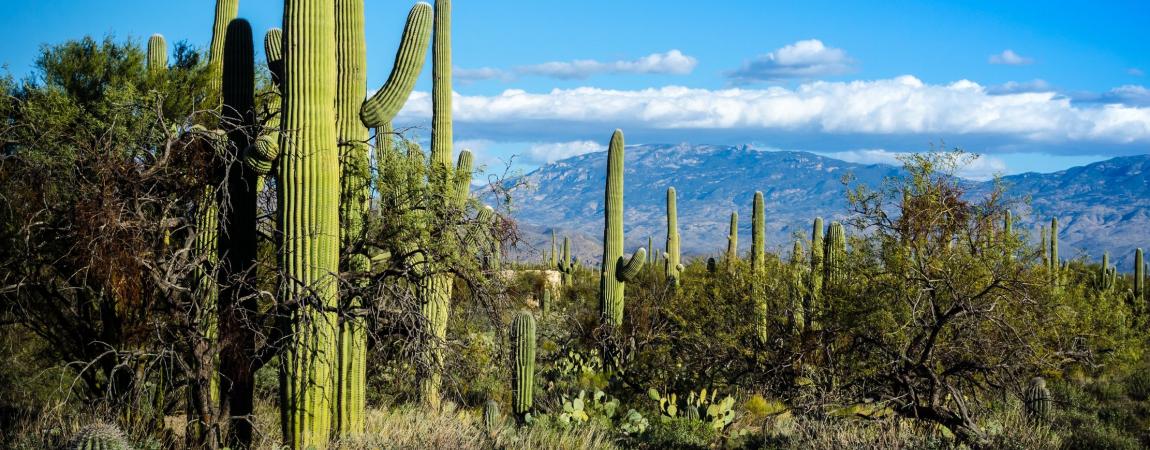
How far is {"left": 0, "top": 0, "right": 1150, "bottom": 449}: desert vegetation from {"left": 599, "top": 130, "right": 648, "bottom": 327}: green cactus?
3.84m

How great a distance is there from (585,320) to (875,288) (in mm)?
10199

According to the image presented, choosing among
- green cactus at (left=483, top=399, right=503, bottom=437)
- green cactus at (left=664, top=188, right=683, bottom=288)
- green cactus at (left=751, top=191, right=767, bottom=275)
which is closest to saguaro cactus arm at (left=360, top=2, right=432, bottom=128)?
green cactus at (left=483, top=399, right=503, bottom=437)

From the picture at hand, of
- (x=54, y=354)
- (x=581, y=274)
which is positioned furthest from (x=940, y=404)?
(x=581, y=274)

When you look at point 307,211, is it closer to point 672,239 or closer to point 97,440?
point 97,440

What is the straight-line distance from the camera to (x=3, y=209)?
10766mm

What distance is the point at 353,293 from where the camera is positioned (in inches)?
385

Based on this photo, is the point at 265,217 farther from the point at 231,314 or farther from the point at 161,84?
the point at 161,84

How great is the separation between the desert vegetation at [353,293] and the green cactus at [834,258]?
42 mm

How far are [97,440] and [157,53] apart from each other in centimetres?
929

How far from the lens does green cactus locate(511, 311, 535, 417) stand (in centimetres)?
1365

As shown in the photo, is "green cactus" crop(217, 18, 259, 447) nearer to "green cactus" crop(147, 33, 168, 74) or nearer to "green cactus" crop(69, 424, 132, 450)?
"green cactus" crop(69, 424, 132, 450)

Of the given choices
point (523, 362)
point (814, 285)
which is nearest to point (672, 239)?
point (814, 285)

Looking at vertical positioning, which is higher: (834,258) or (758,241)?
(834,258)

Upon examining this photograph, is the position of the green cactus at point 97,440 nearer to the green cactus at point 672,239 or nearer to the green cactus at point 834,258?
the green cactus at point 834,258
